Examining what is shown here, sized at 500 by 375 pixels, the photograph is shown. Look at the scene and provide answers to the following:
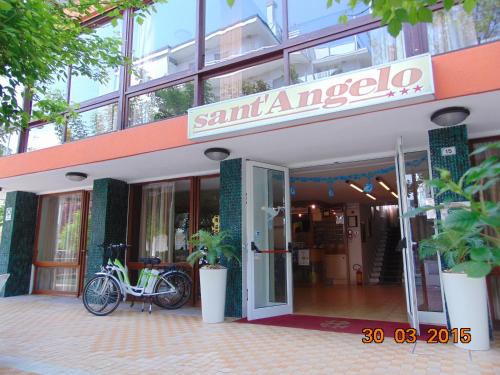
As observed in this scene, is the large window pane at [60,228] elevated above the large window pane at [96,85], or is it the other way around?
the large window pane at [96,85]

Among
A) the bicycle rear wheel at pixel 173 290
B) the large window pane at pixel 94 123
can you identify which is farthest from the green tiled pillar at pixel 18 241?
the bicycle rear wheel at pixel 173 290

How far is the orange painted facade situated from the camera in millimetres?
3568

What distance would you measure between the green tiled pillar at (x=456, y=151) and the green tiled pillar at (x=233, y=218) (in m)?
2.57

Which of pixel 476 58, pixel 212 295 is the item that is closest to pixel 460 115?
pixel 476 58

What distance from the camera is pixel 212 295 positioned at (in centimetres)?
516

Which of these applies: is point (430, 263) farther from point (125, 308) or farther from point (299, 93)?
point (125, 308)

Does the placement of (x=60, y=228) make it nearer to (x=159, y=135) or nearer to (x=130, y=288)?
(x=130, y=288)

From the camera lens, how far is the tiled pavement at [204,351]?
10.6 feet

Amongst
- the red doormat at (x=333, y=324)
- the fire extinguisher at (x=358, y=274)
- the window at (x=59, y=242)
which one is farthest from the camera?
the fire extinguisher at (x=358, y=274)

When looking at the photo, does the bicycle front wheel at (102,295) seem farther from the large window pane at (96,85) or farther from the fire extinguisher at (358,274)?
the fire extinguisher at (358,274)

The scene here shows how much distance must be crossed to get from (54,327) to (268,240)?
307cm

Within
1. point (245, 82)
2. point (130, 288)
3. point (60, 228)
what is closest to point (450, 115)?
point (245, 82)

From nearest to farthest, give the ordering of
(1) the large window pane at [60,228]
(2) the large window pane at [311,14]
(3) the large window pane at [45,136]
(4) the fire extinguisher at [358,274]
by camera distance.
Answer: (2) the large window pane at [311,14]
(3) the large window pane at [45,136]
(1) the large window pane at [60,228]
(4) the fire extinguisher at [358,274]

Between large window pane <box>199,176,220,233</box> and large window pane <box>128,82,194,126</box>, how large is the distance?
1.41 m
